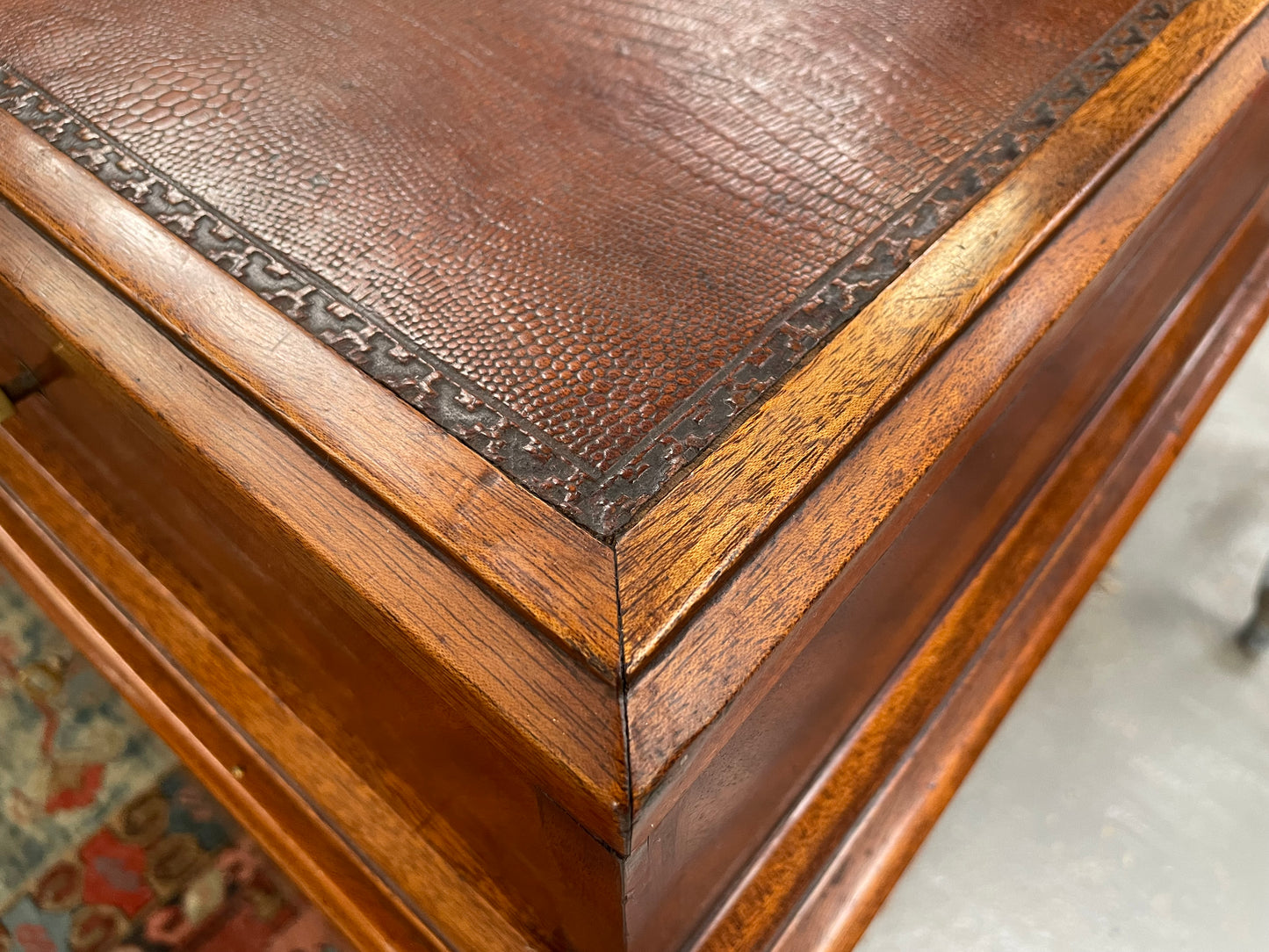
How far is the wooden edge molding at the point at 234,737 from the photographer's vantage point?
0.64m

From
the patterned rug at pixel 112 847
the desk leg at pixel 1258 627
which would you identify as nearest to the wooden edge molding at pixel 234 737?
the patterned rug at pixel 112 847

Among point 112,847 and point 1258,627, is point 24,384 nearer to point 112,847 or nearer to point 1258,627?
point 112,847

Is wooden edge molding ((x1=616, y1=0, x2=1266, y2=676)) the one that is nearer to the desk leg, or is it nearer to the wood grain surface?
the wood grain surface

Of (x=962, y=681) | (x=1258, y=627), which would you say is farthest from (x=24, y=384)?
(x=1258, y=627)

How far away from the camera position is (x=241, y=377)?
0.51m

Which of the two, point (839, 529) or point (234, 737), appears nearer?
point (839, 529)

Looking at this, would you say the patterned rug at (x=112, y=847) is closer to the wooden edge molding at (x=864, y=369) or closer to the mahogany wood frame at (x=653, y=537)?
the mahogany wood frame at (x=653, y=537)

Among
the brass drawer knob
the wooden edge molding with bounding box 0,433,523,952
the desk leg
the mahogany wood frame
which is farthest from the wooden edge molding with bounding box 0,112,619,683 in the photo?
the desk leg

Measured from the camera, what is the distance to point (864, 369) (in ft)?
1.70

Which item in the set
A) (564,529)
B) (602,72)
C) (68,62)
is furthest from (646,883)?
(68,62)

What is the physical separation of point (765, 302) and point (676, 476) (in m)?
0.14

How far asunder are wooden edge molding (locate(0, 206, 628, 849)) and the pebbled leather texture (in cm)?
6

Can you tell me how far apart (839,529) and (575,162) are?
1.01 ft

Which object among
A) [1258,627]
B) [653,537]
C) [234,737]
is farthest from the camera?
[1258,627]
